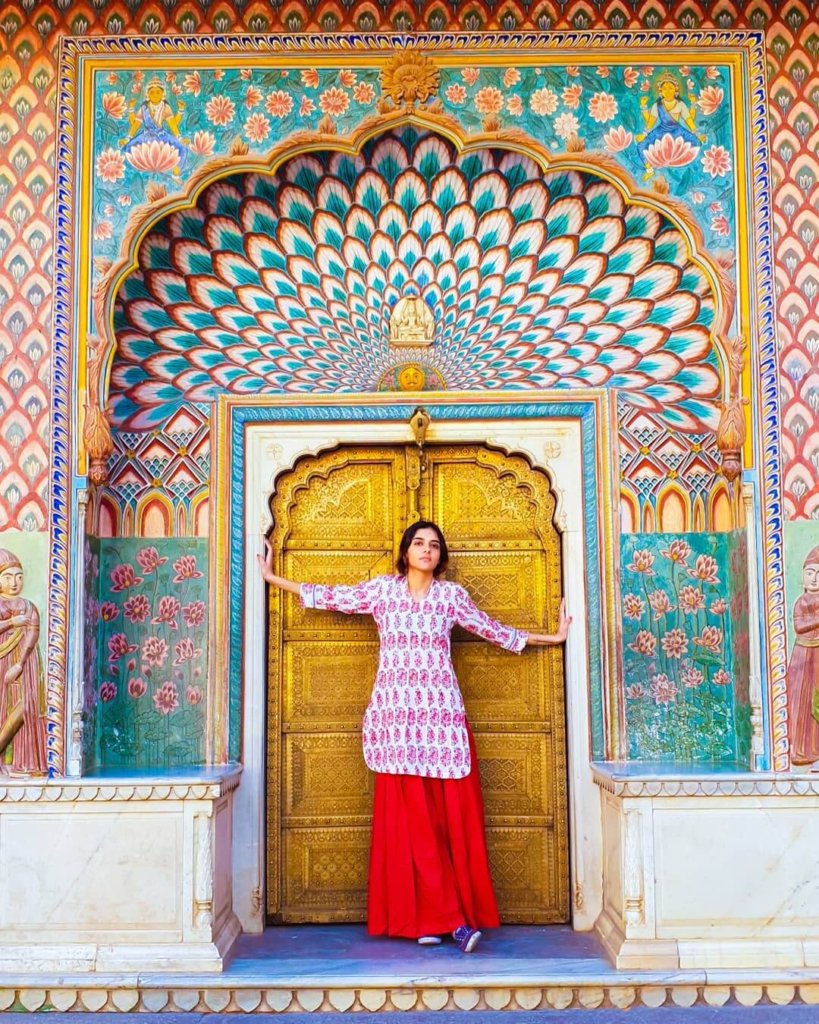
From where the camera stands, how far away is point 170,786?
4.15 meters

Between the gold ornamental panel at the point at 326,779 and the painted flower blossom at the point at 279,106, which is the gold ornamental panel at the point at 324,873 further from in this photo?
the painted flower blossom at the point at 279,106

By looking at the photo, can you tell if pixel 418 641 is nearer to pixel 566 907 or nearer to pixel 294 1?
pixel 566 907

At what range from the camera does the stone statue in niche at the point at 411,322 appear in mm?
4992

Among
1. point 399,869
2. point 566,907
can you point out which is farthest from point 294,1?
point 566,907

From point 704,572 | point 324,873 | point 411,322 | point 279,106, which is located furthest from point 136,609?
point 704,572

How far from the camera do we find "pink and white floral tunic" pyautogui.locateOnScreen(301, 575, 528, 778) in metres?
4.50

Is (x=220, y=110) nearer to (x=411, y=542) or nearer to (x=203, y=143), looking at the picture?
(x=203, y=143)

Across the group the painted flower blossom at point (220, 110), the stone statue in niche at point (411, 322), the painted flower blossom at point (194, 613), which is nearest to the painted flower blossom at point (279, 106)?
the painted flower blossom at point (220, 110)

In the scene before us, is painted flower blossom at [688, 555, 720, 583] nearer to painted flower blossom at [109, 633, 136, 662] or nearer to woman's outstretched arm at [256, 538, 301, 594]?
woman's outstretched arm at [256, 538, 301, 594]

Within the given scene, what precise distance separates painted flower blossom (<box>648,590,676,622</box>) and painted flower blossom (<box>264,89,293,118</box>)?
2647 mm

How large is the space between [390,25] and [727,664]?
316cm

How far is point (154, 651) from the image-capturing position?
484 cm

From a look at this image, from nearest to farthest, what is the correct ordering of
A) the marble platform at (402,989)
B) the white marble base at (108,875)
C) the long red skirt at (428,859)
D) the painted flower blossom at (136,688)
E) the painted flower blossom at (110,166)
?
the marble platform at (402,989)
the white marble base at (108,875)
the long red skirt at (428,859)
the painted flower blossom at (110,166)
the painted flower blossom at (136,688)

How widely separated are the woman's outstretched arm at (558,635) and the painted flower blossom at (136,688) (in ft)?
5.59
